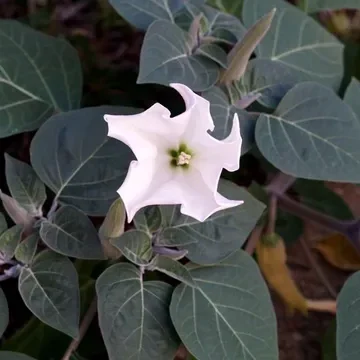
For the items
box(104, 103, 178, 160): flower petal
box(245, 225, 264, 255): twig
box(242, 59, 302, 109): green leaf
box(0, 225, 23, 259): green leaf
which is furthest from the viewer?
box(245, 225, 264, 255): twig

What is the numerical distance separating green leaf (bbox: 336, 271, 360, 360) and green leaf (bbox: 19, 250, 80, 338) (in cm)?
24

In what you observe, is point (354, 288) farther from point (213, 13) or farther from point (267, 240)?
point (213, 13)

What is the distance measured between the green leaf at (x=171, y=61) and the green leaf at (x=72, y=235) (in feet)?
0.47

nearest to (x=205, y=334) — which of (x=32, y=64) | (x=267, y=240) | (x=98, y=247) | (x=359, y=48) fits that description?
(x=98, y=247)

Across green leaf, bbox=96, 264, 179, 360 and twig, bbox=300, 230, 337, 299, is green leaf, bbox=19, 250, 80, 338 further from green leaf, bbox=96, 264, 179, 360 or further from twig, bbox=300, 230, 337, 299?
twig, bbox=300, 230, 337, 299

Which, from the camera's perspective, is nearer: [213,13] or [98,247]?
[98,247]

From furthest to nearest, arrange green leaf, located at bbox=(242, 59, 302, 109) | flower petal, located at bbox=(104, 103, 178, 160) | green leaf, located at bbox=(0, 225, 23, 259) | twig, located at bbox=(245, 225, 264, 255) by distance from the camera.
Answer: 1. twig, located at bbox=(245, 225, 264, 255)
2. green leaf, located at bbox=(242, 59, 302, 109)
3. green leaf, located at bbox=(0, 225, 23, 259)
4. flower petal, located at bbox=(104, 103, 178, 160)

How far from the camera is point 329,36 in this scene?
0.82 meters

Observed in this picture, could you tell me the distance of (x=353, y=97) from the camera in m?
0.77

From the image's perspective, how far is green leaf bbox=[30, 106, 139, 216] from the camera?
2.16 feet

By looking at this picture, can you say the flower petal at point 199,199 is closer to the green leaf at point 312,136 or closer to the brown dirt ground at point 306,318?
the green leaf at point 312,136

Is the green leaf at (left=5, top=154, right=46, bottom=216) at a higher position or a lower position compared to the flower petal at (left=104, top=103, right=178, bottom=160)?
lower

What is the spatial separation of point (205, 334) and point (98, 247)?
0.42ft

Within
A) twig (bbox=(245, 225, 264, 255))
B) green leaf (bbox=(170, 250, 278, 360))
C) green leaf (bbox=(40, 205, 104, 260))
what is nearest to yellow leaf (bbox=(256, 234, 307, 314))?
twig (bbox=(245, 225, 264, 255))
